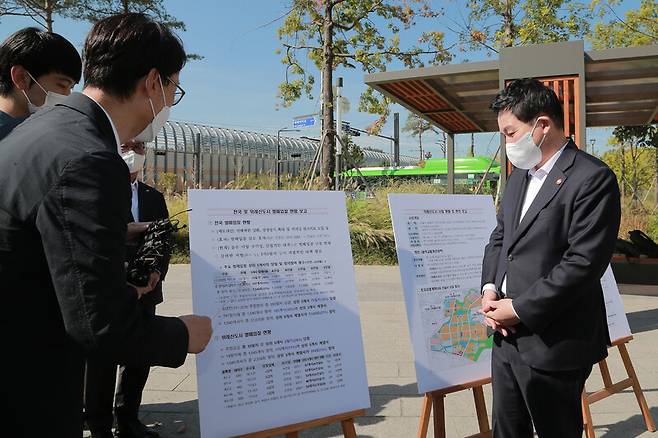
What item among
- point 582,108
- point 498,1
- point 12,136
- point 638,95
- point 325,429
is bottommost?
point 325,429

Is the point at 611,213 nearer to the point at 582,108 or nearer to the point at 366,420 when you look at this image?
the point at 366,420

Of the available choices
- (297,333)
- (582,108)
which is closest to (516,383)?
(297,333)

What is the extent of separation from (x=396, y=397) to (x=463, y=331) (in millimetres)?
1259

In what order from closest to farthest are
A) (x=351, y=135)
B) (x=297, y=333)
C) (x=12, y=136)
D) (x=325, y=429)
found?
(x=12, y=136) < (x=297, y=333) < (x=325, y=429) < (x=351, y=135)

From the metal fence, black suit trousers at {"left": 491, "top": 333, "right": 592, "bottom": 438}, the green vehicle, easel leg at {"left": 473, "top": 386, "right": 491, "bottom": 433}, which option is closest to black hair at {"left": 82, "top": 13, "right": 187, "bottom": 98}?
black suit trousers at {"left": 491, "top": 333, "right": 592, "bottom": 438}

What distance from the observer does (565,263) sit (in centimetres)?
203

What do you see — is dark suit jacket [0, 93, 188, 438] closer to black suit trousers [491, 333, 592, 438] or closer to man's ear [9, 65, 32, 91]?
black suit trousers [491, 333, 592, 438]

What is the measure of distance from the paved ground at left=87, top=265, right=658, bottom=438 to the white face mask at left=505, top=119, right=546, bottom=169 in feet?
6.28

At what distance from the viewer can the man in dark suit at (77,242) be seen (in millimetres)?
1129

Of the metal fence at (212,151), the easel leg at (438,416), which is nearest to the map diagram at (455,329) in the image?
the easel leg at (438,416)

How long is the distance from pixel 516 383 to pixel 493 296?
14.9 inches

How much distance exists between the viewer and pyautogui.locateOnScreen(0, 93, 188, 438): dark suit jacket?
3.69 feet

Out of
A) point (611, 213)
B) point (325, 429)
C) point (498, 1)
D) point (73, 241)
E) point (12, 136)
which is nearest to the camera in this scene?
point (73, 241)

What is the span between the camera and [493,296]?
2344 mm
